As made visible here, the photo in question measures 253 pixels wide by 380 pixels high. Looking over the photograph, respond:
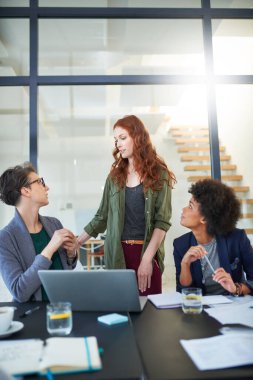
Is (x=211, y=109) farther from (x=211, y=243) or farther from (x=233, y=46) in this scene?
(x=211, y=243)

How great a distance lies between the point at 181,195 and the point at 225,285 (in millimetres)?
1904

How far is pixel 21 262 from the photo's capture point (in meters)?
1.54

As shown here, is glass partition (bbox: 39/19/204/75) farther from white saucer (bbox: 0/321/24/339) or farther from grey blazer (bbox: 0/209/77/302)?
white saucer (bbox: 0/321/24/339)

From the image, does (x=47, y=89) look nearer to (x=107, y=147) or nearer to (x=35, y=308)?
(x=107, y=147)

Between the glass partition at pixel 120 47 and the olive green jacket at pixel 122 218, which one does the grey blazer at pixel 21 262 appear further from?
the glass partition at pixel 120 47

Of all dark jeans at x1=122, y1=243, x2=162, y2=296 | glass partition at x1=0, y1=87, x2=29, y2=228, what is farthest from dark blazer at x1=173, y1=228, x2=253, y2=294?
glass partition at x1=0, y1=87, x2=29, y2=228

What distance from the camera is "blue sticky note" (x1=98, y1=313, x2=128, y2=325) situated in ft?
3.39

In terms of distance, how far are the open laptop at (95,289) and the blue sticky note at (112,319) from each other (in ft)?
0.26

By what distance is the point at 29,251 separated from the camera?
1.58 metres

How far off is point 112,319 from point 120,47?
109 inches

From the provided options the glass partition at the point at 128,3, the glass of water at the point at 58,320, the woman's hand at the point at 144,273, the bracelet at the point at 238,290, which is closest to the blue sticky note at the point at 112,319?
the glass of water at the point at 58,320

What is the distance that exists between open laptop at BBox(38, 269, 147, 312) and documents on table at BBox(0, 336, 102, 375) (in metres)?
0.25

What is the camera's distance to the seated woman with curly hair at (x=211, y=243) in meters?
1.61

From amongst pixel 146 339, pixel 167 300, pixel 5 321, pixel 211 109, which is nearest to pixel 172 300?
pixel 167 300
